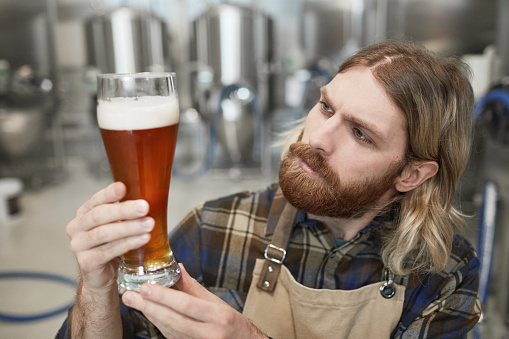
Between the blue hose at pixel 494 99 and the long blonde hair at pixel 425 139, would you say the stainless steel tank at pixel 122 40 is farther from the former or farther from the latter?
the long blonde hair at pixel 425 139

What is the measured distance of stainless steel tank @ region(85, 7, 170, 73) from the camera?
4617 millimetres

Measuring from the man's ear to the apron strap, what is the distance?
314 millimetres

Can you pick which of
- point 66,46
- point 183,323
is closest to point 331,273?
point 183,323

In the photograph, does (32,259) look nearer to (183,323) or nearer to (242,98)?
(242,98)

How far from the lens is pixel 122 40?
464cm

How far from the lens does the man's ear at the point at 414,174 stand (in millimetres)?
Result: 1296

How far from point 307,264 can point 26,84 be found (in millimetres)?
3837

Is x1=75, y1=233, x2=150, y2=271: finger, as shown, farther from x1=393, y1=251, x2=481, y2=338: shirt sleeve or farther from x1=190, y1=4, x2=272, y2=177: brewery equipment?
x1=190, y1=4, x2=272, y2=177: brewery equipment

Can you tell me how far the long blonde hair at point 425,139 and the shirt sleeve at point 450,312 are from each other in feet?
0.25

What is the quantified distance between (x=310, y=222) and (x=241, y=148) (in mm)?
3469

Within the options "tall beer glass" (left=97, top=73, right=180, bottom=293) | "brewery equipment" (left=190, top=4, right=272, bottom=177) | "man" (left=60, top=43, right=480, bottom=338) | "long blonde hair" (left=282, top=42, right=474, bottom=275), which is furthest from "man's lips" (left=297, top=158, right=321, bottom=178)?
"brewery equipment" (left=190, top=4, right=272, bottom=177)

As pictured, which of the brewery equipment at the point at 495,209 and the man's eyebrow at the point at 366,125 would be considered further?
the brewery equipment at the point at 495,209

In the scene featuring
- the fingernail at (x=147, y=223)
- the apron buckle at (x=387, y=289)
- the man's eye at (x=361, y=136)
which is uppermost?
the man's eye at (x=361, y=136)

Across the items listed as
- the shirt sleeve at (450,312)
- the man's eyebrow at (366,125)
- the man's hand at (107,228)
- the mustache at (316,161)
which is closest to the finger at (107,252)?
the man's hand at (107,228)
